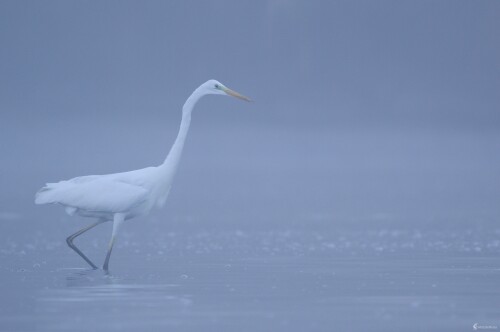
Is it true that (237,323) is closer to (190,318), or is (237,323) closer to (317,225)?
(190,318)

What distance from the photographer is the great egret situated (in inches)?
592

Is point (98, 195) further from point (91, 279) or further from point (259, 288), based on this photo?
point (259, 288)

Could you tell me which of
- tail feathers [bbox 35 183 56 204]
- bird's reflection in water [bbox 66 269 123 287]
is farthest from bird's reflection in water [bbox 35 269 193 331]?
tail feathers [bbox 35 183 56 204]

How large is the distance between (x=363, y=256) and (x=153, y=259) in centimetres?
296

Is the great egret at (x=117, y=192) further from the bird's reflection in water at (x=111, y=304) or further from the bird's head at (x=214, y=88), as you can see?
the bird's reflection in water at (x=111, y=304)

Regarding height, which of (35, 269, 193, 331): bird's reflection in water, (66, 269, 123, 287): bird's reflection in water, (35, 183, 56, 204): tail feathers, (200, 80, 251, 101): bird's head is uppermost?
(200, 80, 251, 101): bird's head

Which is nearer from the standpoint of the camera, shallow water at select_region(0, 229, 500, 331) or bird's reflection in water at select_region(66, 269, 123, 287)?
shallow water at select_region(0, 229, 500, 331)

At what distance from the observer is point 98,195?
15.1 metres

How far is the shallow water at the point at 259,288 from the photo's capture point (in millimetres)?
9586

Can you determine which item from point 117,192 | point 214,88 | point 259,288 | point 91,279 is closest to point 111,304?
point 259,288

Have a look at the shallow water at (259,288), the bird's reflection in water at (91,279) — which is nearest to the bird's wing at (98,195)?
the shallow water at (259,288)

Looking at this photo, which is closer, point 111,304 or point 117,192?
point 111,304

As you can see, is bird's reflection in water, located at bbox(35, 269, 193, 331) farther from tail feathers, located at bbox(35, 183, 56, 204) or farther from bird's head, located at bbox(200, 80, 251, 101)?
bird's head, located at bbox(200, 80, 251, 101)

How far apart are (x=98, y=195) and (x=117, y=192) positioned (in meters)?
0.26
